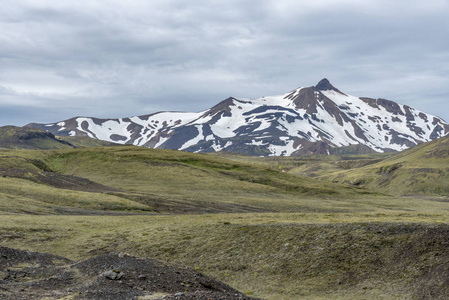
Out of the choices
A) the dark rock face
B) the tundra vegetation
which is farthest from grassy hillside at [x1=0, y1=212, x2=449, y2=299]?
the dark rock face

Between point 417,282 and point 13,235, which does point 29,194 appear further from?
point 417,282

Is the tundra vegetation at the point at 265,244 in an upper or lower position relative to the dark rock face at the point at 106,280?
lower

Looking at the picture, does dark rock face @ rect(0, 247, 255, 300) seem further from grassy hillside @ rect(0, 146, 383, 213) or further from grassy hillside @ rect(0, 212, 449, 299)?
grassy hillside @ rect(0, 146, 383, 213)

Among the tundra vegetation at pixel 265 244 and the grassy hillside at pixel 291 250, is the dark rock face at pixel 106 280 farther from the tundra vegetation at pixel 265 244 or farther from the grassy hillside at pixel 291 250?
the tundra vegetation at pixel 265 244

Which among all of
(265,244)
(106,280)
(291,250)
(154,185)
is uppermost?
(106,280)

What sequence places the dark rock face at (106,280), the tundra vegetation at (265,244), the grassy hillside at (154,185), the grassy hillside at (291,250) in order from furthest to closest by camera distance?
the grassy hillside at (154,185) → the tundra vegetation at (265,244) → the grassy hillside at (291,250) → the dark rock face at (106,280)

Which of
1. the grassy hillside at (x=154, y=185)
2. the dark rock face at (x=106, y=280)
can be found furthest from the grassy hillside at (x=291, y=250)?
the grassy hillside at (x=154, y=185)

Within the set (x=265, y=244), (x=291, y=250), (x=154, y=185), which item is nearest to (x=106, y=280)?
(x=291, y=250)

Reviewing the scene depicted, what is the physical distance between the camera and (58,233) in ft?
156

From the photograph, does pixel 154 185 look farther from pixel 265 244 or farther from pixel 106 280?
pixel 106 280

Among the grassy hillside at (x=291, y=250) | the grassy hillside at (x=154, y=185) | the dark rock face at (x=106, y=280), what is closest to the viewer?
the dark rock face at (x=106, y=280)

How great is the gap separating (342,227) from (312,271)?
728cm

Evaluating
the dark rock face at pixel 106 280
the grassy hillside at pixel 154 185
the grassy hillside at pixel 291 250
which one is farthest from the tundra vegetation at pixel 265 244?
the dark rock face at pixel 106 280

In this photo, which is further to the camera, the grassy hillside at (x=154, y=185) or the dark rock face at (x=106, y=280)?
the grassy hillside at (x=154, y=185)
